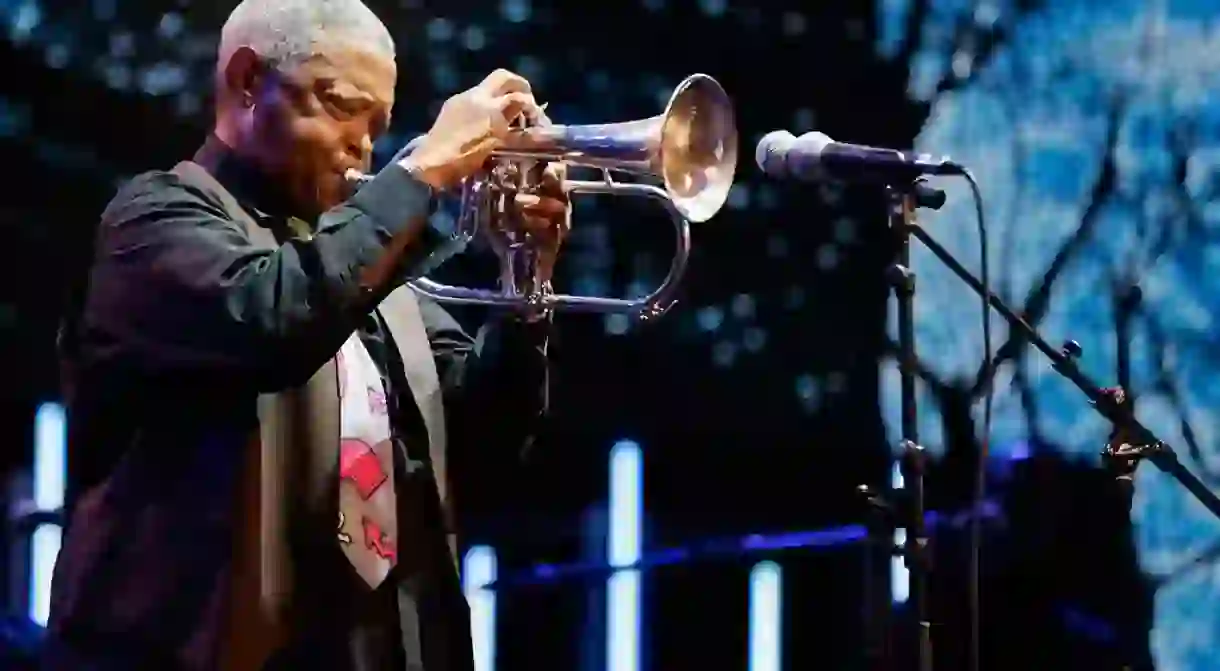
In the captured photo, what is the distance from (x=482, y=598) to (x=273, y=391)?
1836 mm

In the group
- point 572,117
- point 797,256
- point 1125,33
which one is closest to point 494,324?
point 572,117

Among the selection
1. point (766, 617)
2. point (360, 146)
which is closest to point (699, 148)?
point (360, 146)

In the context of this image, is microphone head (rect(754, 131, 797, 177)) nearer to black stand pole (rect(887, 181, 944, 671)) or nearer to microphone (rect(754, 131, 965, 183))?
microphone (rect(754, 131, 965, 183))

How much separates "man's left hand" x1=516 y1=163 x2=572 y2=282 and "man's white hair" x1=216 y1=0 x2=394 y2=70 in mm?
296

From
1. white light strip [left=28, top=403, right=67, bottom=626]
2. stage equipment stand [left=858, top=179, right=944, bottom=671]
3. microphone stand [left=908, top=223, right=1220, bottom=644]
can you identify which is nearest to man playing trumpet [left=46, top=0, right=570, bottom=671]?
stage equipment stand [left=858, top=179, right=944, bottom=671]

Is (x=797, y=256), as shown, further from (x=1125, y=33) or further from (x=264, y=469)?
(x=264, y=469)

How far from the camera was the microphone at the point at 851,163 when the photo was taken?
190cm

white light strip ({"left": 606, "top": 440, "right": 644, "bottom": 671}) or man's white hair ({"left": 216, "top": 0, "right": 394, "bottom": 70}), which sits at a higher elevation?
man's white hair ({"left": 216, "top": 0, "right": 394, "bottom": 70})

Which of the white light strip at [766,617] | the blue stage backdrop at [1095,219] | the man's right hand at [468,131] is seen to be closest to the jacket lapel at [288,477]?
the man's right hand at [468,131]

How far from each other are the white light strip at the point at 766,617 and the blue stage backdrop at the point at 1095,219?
0.52 meters

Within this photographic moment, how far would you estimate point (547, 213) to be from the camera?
2.14 metres

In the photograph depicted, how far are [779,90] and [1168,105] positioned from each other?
1137 mm

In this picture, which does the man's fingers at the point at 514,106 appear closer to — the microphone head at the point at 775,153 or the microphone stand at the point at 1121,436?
the microphone head at the point at 775,153

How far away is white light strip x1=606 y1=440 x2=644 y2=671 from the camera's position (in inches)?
145
